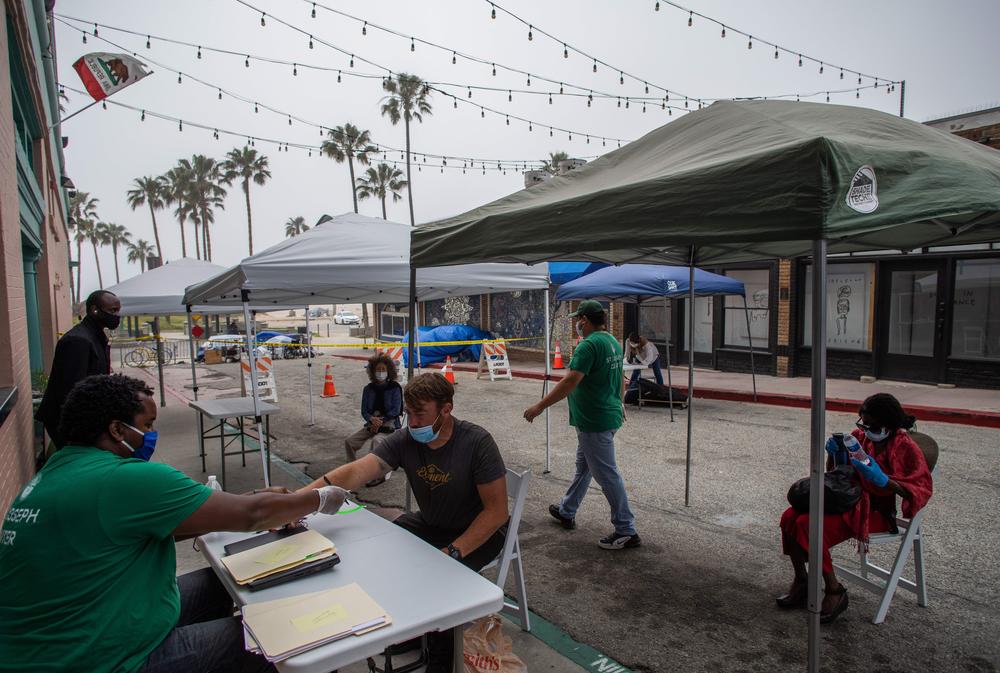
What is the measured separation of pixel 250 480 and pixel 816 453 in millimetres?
6170

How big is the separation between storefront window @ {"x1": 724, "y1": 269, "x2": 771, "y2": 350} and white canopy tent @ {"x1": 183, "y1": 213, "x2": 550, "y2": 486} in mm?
9690

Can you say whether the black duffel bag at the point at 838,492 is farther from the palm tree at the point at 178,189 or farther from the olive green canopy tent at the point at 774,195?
the palm tree at the point at 178,189

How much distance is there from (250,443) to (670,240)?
310 inches

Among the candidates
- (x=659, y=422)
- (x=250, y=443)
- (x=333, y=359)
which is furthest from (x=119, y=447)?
(x=333, y=359)

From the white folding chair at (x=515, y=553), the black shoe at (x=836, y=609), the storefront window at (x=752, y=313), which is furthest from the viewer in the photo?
the storefront window at (x=752, y=313)

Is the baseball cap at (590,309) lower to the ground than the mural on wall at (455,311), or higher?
higher

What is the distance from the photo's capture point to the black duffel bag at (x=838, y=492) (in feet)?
10.9

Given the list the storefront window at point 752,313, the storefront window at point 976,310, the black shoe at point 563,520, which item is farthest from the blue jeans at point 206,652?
the storefront window at point 752,313

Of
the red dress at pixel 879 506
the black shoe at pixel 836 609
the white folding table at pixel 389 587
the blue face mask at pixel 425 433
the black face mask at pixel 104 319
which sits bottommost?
the black shoe at pixel 836 609

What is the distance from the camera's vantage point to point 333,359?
930 inches

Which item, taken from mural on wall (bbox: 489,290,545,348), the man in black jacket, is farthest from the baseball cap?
mural on wall (bbox: 489,290,545,348)

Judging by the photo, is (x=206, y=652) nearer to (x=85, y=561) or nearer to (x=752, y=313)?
(x=85, y=561)

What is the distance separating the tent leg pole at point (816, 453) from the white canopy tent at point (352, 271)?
3210 millimetres

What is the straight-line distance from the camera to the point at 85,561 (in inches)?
69.9
